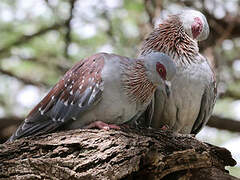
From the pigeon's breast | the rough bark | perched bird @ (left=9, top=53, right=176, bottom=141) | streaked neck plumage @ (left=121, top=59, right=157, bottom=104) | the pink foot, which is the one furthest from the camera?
the pigeon's breast

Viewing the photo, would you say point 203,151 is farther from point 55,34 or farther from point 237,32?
point 55,34

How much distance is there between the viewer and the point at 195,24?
5.65 m

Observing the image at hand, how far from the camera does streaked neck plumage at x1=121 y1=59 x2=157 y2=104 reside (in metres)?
4.99

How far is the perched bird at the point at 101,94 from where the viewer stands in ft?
16.0

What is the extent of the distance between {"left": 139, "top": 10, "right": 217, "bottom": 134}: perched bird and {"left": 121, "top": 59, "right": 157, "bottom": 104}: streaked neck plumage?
1.13 feet

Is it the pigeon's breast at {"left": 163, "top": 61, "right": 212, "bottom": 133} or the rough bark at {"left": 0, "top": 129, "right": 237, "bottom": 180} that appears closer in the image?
the rough bark at {"left": 0, "top": 129, "right": 237, "bottom": 180}

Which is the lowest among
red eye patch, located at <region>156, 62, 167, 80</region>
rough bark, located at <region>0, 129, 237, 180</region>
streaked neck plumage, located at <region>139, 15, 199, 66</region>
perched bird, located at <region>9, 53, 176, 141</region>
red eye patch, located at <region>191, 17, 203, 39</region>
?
rough bark, located at <region>0, 129, 237, 180</region>

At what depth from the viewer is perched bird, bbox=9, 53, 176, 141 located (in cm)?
488

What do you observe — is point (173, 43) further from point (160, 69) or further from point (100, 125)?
point (100, 125)

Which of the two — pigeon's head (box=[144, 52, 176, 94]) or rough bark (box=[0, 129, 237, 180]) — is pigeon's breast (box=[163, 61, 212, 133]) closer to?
pigeon's head (box=[144, 52, 176, 94])

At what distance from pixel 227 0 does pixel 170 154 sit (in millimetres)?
5481

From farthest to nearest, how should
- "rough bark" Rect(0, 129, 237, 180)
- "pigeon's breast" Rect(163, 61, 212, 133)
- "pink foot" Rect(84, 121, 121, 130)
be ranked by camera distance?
"pigeon's breast" Rect(163, 61, 212, 133)
"pink foot" Rect(84, 121, 121, 130)
"rough bark" Rect(0, 129, 237, 180)

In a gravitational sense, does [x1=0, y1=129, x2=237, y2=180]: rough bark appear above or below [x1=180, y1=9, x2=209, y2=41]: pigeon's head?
below

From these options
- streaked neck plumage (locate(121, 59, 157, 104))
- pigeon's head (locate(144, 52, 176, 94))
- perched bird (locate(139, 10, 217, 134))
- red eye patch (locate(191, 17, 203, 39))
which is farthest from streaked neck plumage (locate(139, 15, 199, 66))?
streaked neck plumage (locate(121, 59, 157, 104))
